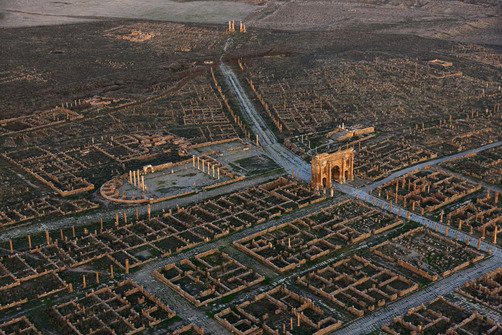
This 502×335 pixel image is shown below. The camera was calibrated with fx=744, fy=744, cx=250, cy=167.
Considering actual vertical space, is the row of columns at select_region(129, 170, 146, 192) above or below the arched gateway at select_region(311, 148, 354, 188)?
below

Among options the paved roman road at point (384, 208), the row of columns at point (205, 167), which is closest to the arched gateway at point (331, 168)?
the paved roman road at point (384, 208)

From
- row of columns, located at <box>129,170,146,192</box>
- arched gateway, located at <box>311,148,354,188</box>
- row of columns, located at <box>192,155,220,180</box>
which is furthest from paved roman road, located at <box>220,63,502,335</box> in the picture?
row of columns, located at <box>129,170,146,192</box>

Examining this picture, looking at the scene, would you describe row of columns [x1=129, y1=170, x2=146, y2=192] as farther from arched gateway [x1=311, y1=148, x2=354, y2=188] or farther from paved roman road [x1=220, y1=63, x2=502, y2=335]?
arched gateway [x1=311, y1=148, x2=354, y2=188]

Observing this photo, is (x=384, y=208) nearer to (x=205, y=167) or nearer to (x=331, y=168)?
(x=331, y=168)

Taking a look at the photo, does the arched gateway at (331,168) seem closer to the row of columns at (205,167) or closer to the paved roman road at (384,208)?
the paved roman road at (384,208)

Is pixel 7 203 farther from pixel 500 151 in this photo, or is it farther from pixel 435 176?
pixel 500 151

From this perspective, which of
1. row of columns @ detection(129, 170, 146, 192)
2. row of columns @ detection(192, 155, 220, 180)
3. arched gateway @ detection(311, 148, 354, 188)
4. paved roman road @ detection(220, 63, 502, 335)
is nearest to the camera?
paved roman road @ detection(220, 63, 502, 335)

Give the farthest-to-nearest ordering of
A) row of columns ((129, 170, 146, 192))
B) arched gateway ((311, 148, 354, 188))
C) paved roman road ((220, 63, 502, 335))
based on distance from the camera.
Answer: row of columns ((129, 170, 146, 192)), arched gateway ((311, 148, 354, 188)), paved roman road ((220, 63, 502, 335))
